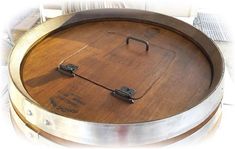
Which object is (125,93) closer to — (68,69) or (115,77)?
(115,77)

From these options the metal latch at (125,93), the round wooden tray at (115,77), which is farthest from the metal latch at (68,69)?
the metal latch at (125,93)

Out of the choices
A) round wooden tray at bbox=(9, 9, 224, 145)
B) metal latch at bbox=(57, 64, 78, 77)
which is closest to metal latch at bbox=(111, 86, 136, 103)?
round wooden tray at bbox=(9, 9, 224, 145)

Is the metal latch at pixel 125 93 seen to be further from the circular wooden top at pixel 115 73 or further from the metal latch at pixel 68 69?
the metal latch at pixel 68 69

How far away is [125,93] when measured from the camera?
45.6 inches

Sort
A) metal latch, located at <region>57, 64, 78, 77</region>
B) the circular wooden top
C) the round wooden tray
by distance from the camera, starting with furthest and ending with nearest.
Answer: metal latch, located at <region>57, 64, 78, 77</region>
the circular wooden top
the round wooden tray

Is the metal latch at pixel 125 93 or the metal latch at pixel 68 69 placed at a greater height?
the metal latch at pixel 68 69

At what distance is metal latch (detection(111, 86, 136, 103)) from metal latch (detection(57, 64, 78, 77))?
23 cm

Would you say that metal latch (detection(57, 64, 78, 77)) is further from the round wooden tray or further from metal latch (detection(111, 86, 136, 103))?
metal latch (detection(111, 86, 136, 103))

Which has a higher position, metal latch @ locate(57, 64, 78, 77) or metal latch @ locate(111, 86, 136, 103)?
metal latch @ locate(57, 64, 78, 77)

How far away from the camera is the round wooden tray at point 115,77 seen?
3.30ft

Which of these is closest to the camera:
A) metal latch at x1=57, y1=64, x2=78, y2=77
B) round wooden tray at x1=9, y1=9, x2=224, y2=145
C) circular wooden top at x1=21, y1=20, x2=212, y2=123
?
round wooden tray at x1=9, y1=9, x2=224, y2=145

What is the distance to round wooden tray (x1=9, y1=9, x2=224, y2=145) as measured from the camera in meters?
1.00

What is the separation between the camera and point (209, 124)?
116cm

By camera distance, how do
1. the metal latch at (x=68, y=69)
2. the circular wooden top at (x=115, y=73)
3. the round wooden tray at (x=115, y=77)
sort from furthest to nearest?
the metal latch at (x=68, y=69) → the circular wooden top at (x=115, y=73) → the round wooden tray at (x=115, y=77)
